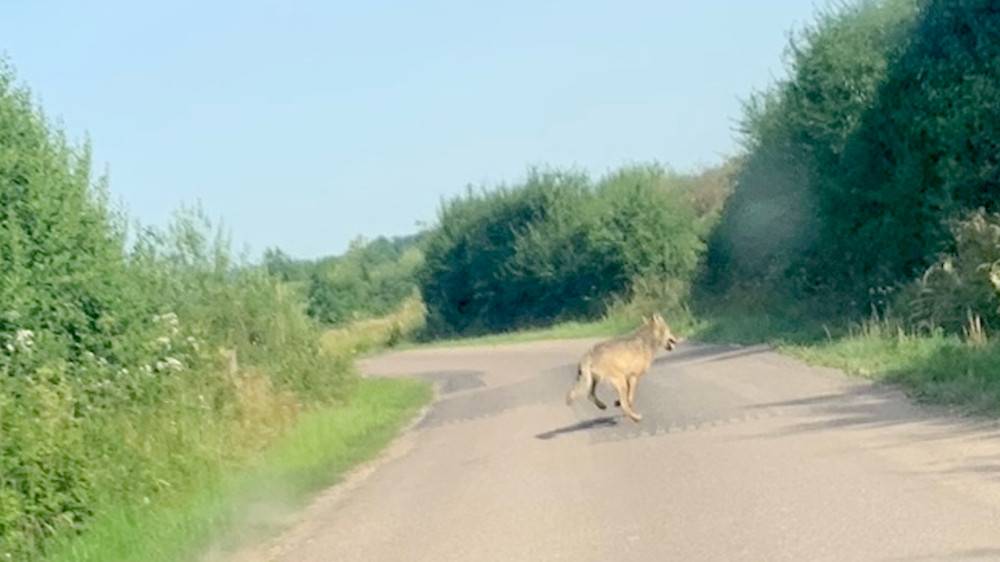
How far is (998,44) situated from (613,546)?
2174 centimetres

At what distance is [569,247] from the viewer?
2586 inches

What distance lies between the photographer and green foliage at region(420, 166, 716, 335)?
6103 centimetres

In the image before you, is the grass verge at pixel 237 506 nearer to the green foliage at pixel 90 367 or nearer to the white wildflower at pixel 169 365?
the green foliage at pixel 90 367

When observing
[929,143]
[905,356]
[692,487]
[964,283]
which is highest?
[929,143]

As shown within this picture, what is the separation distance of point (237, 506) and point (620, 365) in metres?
5.85

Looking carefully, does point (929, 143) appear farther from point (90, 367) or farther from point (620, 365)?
point (90, 367)

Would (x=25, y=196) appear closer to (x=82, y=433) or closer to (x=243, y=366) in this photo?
(x=82, y=433)

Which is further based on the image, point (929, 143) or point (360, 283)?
point (360, 283)

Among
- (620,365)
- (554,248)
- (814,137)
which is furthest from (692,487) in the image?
(554,248)

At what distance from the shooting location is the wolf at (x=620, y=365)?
20203 millimetres

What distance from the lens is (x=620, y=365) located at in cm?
2030

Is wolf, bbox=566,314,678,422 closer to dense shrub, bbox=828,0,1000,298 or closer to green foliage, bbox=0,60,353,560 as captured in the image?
green foliage, bbox=0,60,353,560

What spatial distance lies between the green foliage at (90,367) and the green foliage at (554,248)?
31.3 meters

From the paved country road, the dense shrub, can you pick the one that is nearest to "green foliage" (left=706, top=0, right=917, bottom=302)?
the dense shrub
